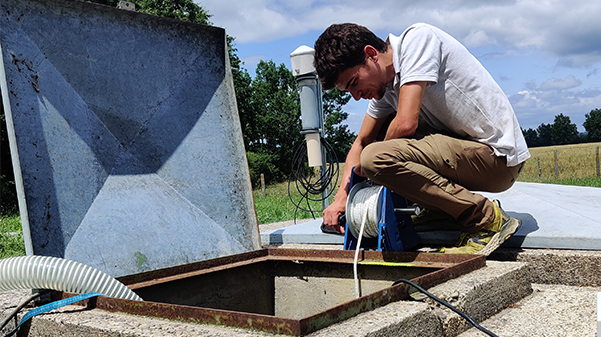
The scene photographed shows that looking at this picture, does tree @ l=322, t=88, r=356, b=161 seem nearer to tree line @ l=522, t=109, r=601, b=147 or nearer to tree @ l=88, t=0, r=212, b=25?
tree @ l=88, t=0, r=212, b=25

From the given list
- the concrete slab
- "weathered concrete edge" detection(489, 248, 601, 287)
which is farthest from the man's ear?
"weathered concrete edge" detection(489, 248, 601, 287)

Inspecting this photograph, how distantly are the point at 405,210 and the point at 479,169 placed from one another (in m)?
0.50

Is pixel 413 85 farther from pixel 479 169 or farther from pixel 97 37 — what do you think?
pixel 97 37

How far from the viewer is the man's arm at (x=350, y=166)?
3.17 m

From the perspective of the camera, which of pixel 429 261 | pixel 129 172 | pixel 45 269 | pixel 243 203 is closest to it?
pixel 45 269

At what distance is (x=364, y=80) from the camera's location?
9.47ft

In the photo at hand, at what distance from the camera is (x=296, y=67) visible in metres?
7.16

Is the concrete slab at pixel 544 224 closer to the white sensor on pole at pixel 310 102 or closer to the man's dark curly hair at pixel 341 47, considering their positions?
the man's dark curly hair at pixel 341 47

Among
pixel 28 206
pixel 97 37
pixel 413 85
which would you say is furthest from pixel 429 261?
pixel 97 37

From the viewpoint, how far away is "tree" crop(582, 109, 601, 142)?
91.1 metres

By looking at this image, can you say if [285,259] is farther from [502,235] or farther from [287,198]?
[287,198]

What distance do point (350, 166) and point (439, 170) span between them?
685mm

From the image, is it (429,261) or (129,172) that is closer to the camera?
(429,261)

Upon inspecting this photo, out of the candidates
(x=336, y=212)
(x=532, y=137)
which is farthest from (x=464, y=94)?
(x=532, y=137)
